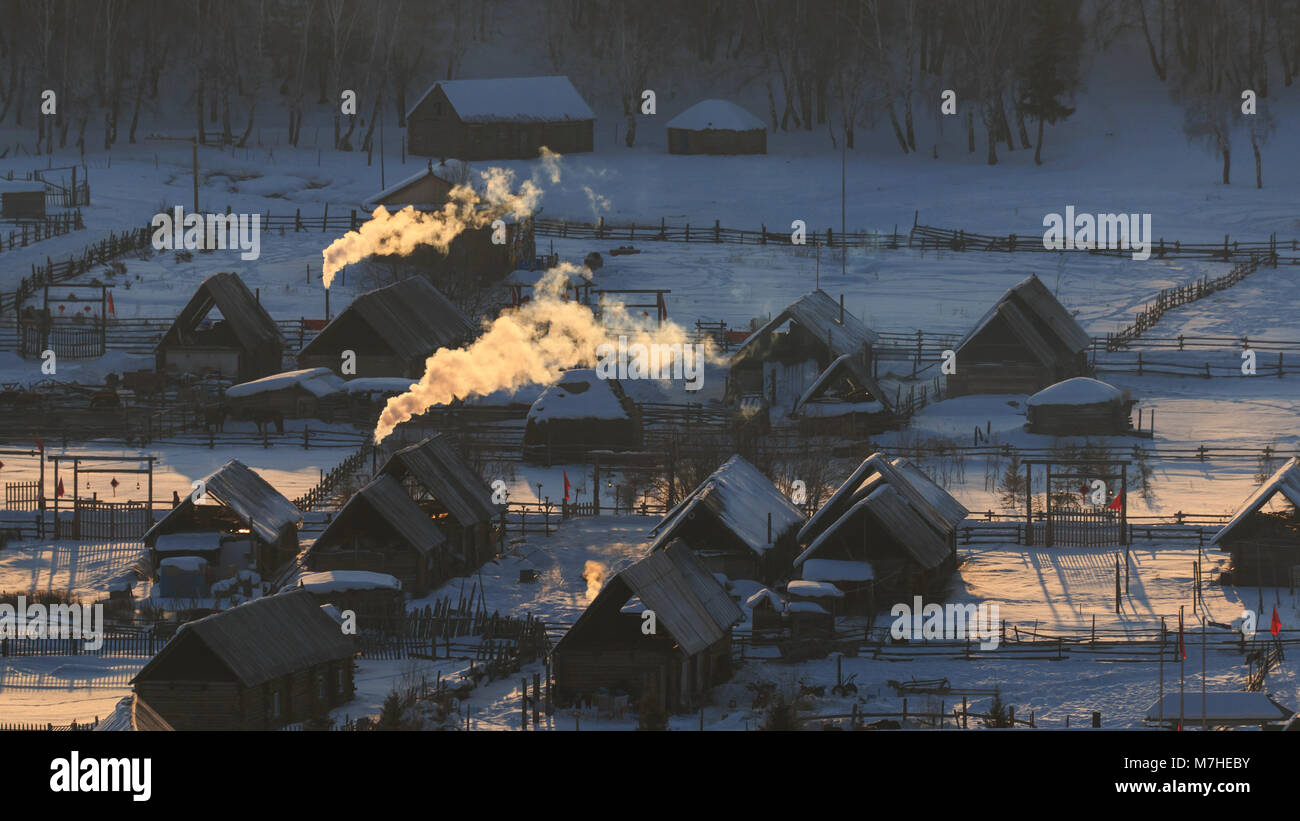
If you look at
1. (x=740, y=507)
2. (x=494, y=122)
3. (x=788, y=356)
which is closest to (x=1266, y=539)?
(x=740, y=507)

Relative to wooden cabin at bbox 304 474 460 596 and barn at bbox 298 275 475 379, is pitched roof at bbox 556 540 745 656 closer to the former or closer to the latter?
wooden cabin at bbox 304 474 460 596

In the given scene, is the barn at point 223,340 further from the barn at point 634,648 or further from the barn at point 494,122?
the barn at point 494,122

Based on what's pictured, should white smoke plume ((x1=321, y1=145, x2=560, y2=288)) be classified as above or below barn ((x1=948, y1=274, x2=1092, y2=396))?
above

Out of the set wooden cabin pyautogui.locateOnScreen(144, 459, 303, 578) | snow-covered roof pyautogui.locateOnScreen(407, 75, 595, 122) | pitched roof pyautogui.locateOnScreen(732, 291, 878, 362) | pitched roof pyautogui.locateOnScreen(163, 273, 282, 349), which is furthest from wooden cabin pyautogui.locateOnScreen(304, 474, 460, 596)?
snow-covered roof pyautogui.locateOnScreen(407, 75, 595, 122)

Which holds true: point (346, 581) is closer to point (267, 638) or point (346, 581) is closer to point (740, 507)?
point (267, 638)

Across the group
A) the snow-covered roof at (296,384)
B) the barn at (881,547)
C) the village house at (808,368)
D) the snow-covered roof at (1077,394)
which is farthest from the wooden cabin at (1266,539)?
the snow-covered roof at (296,384)

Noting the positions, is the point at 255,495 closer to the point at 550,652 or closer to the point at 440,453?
the point at 440,453

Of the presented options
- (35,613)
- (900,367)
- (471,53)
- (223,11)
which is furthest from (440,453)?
(471,53)
